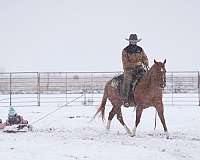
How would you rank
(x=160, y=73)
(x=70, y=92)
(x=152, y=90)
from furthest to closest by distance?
1. (x=70, y=92)
2. (x=152, y=90)
3. (x=160, y=73)

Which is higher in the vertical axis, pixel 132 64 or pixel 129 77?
pixel 132 64

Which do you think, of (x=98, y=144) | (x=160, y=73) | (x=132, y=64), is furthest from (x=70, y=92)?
(x=98, y=144)

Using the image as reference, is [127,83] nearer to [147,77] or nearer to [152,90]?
[147,77]

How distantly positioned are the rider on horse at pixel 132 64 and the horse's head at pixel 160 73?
0.67 meters

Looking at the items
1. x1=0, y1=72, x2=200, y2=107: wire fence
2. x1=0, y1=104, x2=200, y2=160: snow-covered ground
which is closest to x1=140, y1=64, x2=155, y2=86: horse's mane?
x1=0, y1=104, x2=200, y2=160: snow-covered ground

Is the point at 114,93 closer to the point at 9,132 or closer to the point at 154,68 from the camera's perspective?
the point at 154,68

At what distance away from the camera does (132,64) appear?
10.3 m

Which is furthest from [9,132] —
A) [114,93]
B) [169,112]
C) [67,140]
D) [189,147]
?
[169,112]

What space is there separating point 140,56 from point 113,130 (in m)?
2.21

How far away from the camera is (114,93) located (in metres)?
10.8

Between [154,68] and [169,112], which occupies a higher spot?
[154,68]

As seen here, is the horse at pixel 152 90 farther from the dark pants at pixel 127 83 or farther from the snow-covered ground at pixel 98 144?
the snow-covered ground at pixel 98 144

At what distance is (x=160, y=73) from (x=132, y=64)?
40.8 inches

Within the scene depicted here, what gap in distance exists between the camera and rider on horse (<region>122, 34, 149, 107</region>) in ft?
33.3
